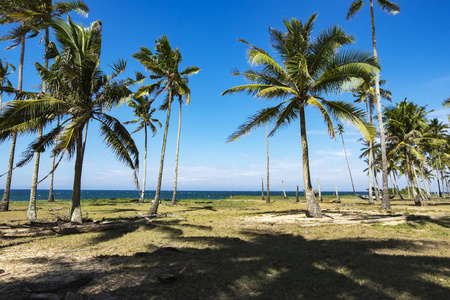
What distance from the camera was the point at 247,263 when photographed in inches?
234

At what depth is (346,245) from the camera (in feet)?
24.6

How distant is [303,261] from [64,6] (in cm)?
1898

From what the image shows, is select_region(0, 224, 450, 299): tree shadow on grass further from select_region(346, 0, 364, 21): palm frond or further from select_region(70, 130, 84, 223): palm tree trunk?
select_region(346, 0, 364, 21): palm frond

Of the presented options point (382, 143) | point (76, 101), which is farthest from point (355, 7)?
point (76, 101)

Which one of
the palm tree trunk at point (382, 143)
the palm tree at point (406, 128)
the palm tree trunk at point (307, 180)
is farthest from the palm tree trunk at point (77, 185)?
the palm tree at point (406, 128)

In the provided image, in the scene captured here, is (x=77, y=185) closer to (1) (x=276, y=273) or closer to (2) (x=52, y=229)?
(2) (x=52, y=229)

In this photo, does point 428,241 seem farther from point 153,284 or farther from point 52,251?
point 52,251

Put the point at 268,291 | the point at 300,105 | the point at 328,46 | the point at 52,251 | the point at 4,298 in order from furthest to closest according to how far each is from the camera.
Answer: the point at 300,105 → the point at 328,46 → the point at 52,251 → the point at 268,291 → the point at 4,298

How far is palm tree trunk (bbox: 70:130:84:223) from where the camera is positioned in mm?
12070

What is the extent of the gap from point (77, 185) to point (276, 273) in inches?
424

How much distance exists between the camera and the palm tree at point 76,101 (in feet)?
36.6

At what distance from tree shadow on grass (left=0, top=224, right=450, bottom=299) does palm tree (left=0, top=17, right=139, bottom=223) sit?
21.9 ft

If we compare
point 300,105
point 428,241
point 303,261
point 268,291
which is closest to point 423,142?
point 300,105

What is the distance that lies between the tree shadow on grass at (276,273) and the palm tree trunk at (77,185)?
20.4 feet
